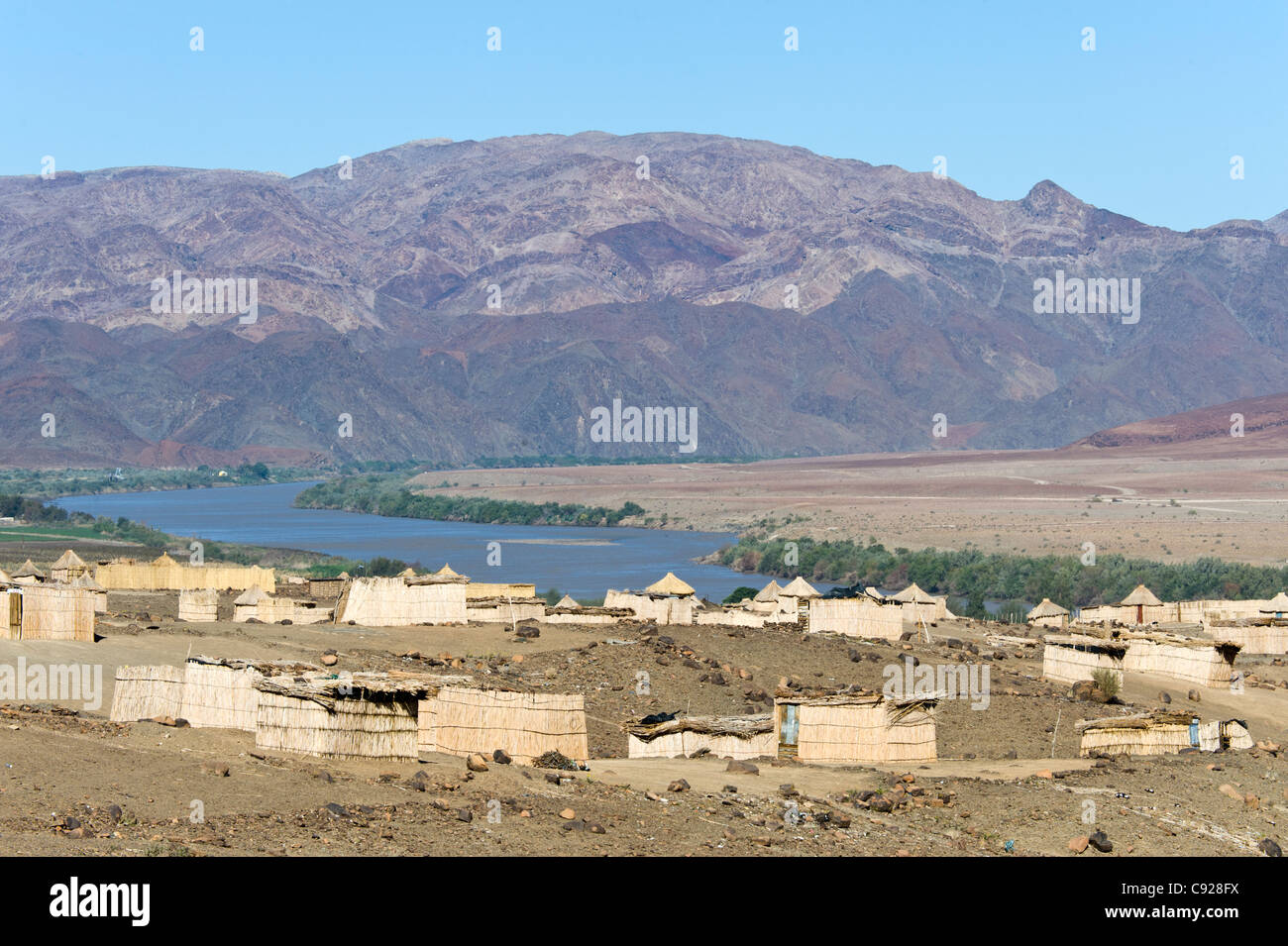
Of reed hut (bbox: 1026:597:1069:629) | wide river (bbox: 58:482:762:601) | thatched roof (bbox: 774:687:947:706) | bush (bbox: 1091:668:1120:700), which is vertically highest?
thatched roof (bbox: 774:687:947:706)

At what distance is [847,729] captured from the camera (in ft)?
88.4

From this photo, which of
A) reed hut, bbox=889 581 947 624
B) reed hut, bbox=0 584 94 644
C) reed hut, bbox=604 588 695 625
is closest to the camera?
reed hut, bbox=0 584 94 644

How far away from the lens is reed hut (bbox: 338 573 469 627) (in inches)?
1554

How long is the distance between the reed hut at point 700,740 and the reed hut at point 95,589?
42.1 ft

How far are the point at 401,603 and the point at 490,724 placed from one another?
50.6 ft

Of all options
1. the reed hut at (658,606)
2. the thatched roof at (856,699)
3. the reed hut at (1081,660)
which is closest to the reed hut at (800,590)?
the reed hut at (658,606)

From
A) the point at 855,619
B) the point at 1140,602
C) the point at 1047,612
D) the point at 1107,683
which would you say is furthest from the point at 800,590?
the point at 1107,683

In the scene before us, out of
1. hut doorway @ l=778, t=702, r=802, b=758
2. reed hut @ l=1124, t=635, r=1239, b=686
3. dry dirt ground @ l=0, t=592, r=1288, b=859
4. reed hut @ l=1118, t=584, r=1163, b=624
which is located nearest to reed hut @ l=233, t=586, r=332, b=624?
dry dirt ground @ l=0, t=592, r=1288, b=859

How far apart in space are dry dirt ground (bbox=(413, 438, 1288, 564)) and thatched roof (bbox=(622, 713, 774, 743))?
73.2m

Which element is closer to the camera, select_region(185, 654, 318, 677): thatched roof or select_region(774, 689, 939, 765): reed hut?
select_region(185, 654, 318, 677): thatched roof

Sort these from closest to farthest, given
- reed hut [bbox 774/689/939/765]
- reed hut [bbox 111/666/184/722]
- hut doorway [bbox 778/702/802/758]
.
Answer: reed hut [bbox 111/666/184/722]
reed hut [bbox 774/689/939/765]
hut doorway [bbox 778/702/802/758]

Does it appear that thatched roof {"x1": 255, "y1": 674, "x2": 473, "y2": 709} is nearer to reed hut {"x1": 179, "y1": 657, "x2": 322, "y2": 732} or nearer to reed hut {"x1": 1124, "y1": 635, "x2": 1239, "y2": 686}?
reed hut {"x1": 179, "y1": 657, "x2": 322, "y2": 732}

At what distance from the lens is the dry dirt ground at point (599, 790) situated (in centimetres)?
1844

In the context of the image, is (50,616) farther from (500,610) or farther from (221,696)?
(500,610)
